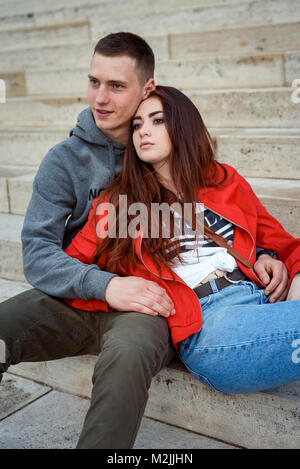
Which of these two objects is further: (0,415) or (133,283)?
(0,415)

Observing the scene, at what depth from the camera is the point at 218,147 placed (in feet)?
9.18

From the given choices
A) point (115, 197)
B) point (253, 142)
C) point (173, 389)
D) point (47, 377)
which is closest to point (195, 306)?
point (173, 389)

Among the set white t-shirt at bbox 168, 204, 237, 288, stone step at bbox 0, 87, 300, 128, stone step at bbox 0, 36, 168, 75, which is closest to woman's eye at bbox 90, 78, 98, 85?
white t-shirt at bbox 168, 204, 237, 288

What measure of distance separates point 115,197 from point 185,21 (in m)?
2.65

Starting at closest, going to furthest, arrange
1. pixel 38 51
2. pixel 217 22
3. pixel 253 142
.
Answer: pixel 253 142, pixel 217 22, pixel 38 51

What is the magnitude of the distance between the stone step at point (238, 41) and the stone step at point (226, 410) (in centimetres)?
238

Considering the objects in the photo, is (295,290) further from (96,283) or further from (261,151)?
(261,151)

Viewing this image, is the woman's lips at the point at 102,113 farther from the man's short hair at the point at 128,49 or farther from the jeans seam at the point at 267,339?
the jeans seam at the point at 267,339

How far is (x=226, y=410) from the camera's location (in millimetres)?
1706

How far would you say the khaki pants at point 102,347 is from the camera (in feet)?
4.22

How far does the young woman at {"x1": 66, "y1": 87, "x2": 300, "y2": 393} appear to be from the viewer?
1.65m

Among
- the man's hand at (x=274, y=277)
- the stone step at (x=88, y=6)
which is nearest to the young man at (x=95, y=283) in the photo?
the man's hand at (x=274, y=277)

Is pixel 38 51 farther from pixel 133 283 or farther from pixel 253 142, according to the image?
pixel 133 283

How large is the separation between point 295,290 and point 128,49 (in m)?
1.12
